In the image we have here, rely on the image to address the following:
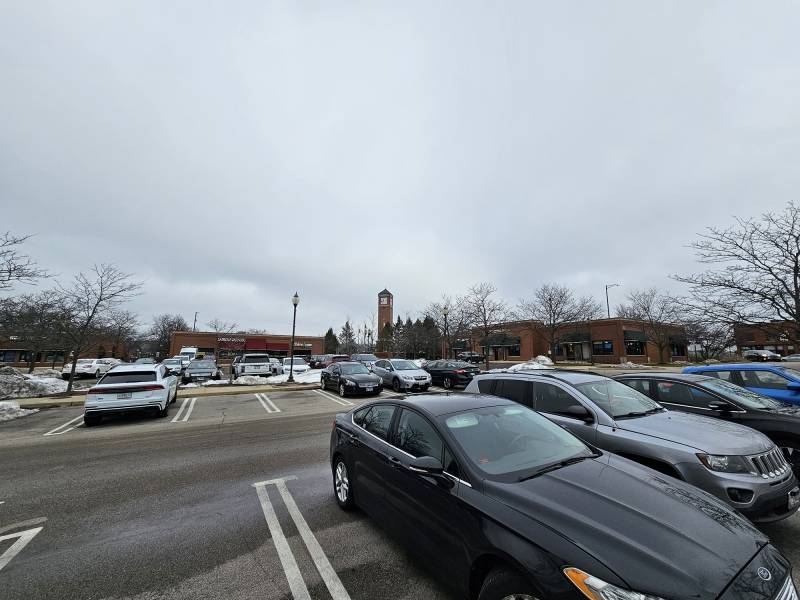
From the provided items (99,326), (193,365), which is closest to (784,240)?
(193,365)

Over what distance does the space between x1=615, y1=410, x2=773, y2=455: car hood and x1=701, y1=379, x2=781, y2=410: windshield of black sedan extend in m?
1.52

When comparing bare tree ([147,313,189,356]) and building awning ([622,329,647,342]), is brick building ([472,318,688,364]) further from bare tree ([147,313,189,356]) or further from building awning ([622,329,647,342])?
bare tree ([147,313,189,356])

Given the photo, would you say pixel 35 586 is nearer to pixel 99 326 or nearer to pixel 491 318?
pixel 99 326

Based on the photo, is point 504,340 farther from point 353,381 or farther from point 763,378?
point 763,378

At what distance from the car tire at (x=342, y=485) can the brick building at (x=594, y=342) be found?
37.2 m

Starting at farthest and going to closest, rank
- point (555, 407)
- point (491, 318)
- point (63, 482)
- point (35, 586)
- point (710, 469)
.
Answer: point (491, 318)
point (63, 482)
point (555, 407)
point (710, 469)
point (35, 586)

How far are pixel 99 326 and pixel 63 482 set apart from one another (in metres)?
22.1

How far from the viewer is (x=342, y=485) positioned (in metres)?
4.49

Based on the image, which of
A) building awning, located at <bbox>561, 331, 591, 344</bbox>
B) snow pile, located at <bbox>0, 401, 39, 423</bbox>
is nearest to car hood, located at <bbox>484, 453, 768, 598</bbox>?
snow pile, located at <bbox>0, 401, 39, 423</bbox>

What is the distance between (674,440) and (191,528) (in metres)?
5.46

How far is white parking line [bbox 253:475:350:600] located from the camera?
2.92 meters

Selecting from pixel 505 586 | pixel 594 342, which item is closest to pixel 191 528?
pixel 505 586

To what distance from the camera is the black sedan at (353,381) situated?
1583cm

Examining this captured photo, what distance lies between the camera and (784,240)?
436 inches
